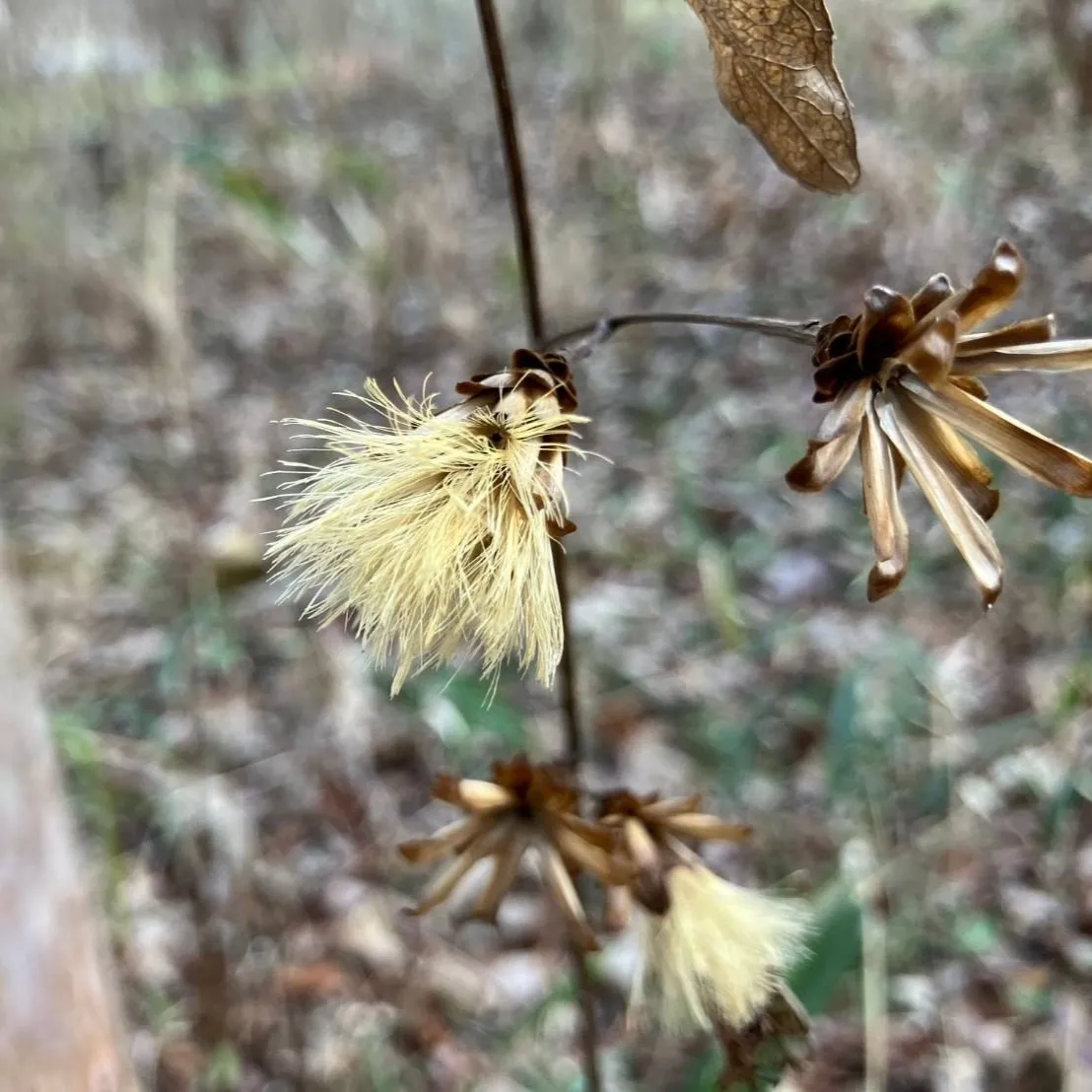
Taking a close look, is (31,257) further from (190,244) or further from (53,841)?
(53,841)

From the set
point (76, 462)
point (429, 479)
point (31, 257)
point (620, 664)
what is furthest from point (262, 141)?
point (429, 479)

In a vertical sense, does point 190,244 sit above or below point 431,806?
above

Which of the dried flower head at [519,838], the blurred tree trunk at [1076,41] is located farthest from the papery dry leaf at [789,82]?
the blurred tree trunk at [1076,41]

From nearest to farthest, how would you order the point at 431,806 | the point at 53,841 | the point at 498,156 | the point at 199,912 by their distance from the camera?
the point at 53,841
the point at 199,912
the point at 431,806
the point at 498,156

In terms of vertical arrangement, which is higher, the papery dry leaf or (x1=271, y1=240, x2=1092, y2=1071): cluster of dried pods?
the papery dry leaf

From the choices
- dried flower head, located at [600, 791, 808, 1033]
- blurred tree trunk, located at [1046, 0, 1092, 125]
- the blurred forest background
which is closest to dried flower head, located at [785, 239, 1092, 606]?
dried flower head, located at [600, 791, 808, 1033]

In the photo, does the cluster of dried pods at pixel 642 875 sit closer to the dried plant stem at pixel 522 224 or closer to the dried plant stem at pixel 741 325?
the dried plant stem at pixel 522 224

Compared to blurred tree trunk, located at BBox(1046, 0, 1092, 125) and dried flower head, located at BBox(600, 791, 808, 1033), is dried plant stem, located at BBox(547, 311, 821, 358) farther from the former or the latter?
blurred tree trunk, located at BBox(1046, 0, 1092, 125)
